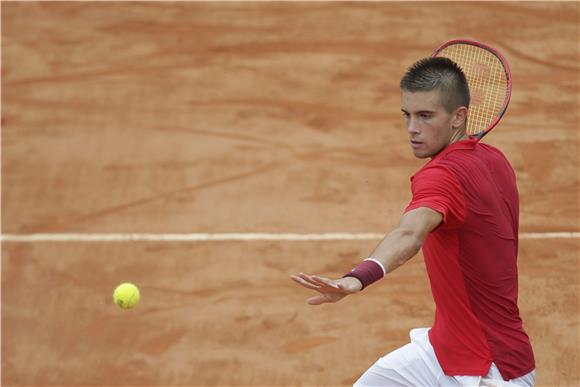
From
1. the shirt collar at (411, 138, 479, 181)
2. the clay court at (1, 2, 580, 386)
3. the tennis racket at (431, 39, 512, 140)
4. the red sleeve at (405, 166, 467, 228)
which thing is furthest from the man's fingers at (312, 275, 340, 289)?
the clay court at (1, 2, 580, 386)

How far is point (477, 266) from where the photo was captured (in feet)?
14.0

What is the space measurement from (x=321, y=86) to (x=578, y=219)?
3308 millimetres

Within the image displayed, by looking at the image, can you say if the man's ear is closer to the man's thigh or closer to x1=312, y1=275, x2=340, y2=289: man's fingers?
the man's thigh

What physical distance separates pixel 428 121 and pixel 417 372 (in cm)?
122

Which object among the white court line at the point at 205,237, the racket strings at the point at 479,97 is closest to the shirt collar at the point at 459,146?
the racket strings at the point at 479,97

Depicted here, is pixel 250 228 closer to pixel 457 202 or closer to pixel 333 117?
pixel 333 117

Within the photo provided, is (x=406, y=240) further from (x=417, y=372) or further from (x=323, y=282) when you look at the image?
(x=417, y=372)

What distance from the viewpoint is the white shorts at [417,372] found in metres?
4.40

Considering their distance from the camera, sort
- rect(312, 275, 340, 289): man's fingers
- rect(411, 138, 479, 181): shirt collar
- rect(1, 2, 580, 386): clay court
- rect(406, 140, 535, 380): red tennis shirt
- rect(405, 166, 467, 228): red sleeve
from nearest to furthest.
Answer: rect(312, 275, 340, 289): man's fingers → rect(405, 166, 467, 228): red sleeve → rect(406, 140, 535, 380): red tennis shirt → rect(411, 138, 479, 181): shirt collar → rect(1, 2, 580, 386): clay court

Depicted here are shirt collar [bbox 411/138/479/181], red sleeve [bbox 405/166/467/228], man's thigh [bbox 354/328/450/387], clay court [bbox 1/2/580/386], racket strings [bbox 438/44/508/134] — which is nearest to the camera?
red sleeve [bbox 405/166/467/228]

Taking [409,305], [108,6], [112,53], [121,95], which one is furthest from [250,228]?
[108,6]

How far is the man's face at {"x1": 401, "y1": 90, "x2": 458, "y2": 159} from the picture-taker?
439 cm

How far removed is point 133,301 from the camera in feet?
22.6

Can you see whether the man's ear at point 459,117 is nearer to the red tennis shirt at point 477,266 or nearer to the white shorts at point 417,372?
the red tennis shirt at point 477,266
